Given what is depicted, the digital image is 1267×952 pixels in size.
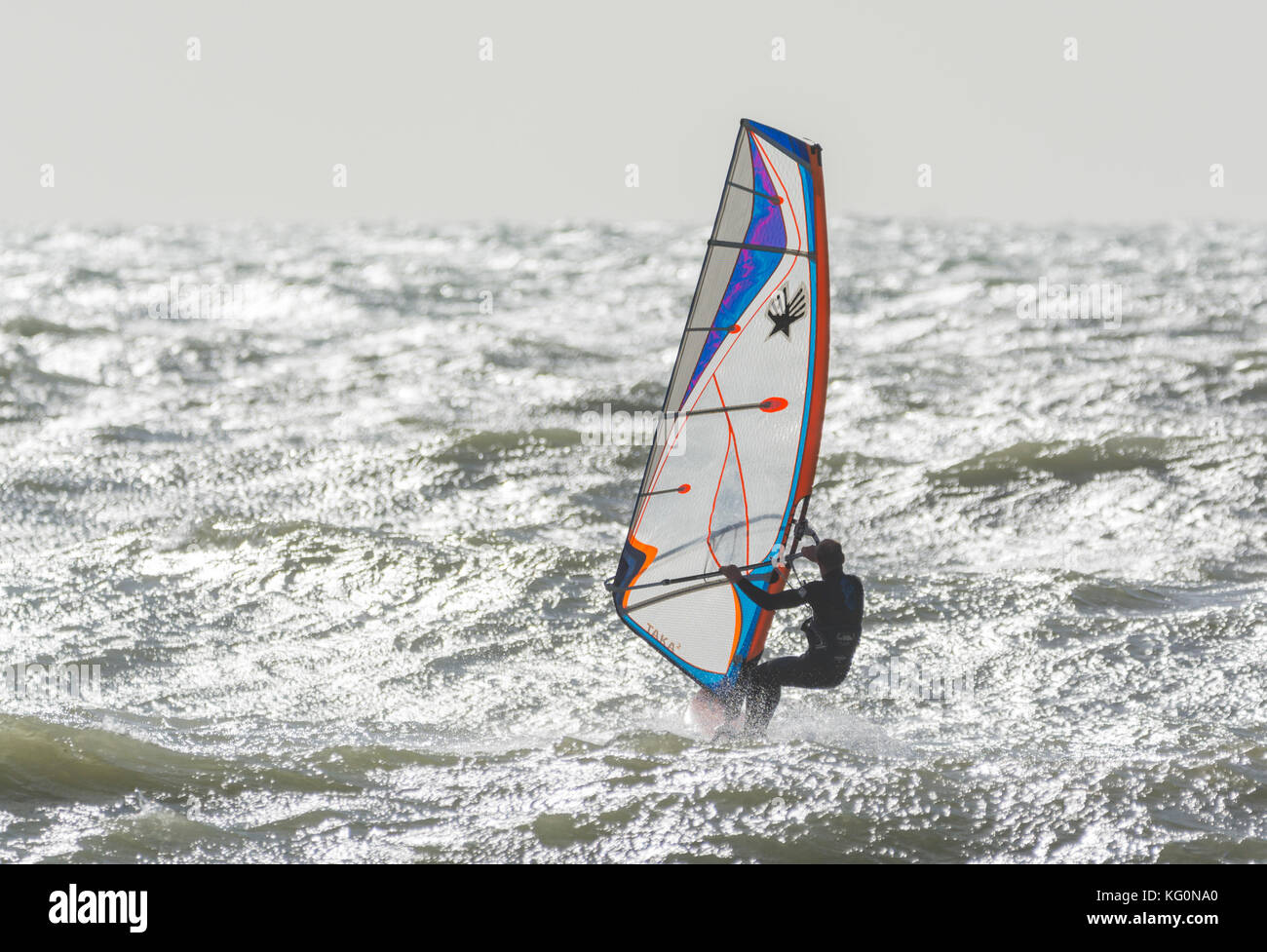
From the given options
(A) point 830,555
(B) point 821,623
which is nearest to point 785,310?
(A) point 830,555

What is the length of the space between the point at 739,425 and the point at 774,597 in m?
1.06

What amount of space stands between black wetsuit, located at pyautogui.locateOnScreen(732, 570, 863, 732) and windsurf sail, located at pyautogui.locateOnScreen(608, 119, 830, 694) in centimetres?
21

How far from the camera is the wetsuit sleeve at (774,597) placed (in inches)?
302

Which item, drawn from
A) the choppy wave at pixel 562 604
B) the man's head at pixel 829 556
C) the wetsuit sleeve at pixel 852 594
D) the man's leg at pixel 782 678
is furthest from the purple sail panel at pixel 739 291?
the choppy wave at pixel 562 604

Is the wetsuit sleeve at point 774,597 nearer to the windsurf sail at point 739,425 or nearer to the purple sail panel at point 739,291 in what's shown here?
the windsurf sail at point 739,425

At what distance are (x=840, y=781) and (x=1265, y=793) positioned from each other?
243cm

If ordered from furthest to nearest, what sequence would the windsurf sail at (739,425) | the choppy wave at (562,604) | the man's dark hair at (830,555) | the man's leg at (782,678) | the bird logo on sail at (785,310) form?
1. the man's leg at (782,678)
2. the bird logo on sail at (785,310)
3. the man's dark hair at (830,555)
4. the windsurf sail at (739,425)
5. the choppy wave at (562,604)

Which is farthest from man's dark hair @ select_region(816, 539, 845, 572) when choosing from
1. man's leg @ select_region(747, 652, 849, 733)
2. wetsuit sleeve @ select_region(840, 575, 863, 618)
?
man's leg @ select_region(747, 652, 849, 733)

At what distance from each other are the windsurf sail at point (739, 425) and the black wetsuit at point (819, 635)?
0.70ft

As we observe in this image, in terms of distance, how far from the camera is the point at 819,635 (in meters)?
7.90

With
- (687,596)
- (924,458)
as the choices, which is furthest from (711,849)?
(924,458)

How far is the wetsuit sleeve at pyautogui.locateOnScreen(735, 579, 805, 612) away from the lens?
767 centimetres

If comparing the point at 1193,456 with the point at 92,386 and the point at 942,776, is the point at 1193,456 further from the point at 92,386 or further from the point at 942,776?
the point at 92,386

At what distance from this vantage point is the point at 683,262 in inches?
1513
